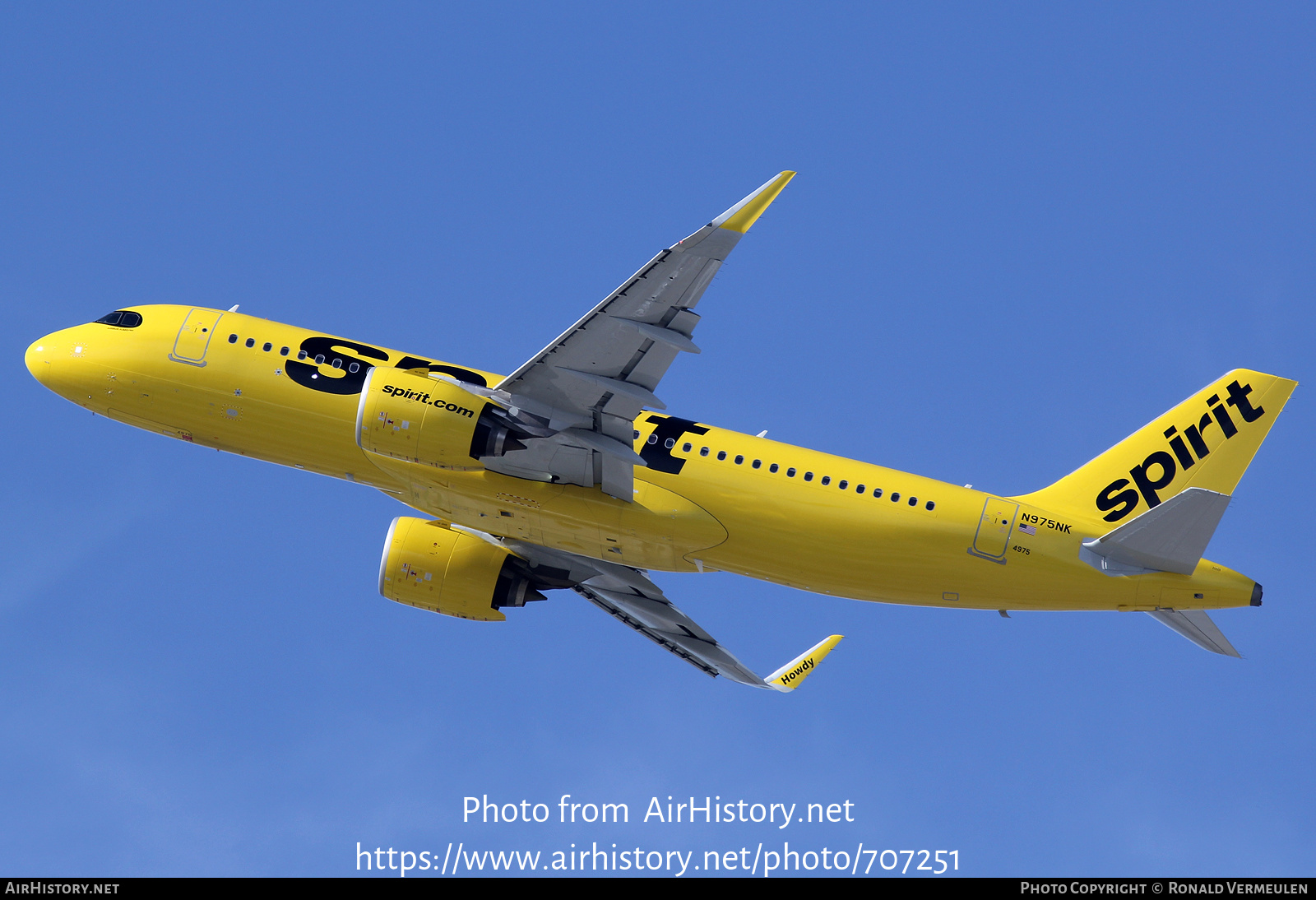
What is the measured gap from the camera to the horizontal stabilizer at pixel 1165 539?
103 feet

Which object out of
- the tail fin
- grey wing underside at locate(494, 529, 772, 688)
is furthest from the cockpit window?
the tail fin

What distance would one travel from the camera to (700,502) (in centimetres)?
3347

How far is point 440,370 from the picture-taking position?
34.2 metres

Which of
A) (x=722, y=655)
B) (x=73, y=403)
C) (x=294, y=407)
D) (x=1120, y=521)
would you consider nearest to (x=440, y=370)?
(x=294, y=407)

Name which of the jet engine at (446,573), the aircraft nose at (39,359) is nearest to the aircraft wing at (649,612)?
the jet engine at (446,573)

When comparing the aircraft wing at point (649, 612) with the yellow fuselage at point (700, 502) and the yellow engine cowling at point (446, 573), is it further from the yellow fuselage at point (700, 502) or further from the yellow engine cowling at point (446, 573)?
the yellow fuselage at point (700, 502)

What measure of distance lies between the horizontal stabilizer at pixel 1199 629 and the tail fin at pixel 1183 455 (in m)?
2.82

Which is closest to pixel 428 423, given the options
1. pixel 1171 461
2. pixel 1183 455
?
pixel 1171 461

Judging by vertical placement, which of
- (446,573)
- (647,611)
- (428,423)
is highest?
(647,611)

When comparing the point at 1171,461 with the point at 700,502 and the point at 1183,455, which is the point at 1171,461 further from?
the point at 700,502

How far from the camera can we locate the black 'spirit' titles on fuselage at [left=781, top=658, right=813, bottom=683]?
140 ft

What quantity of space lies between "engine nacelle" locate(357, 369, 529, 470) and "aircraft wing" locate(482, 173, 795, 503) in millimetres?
376

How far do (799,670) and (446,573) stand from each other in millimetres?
12398
